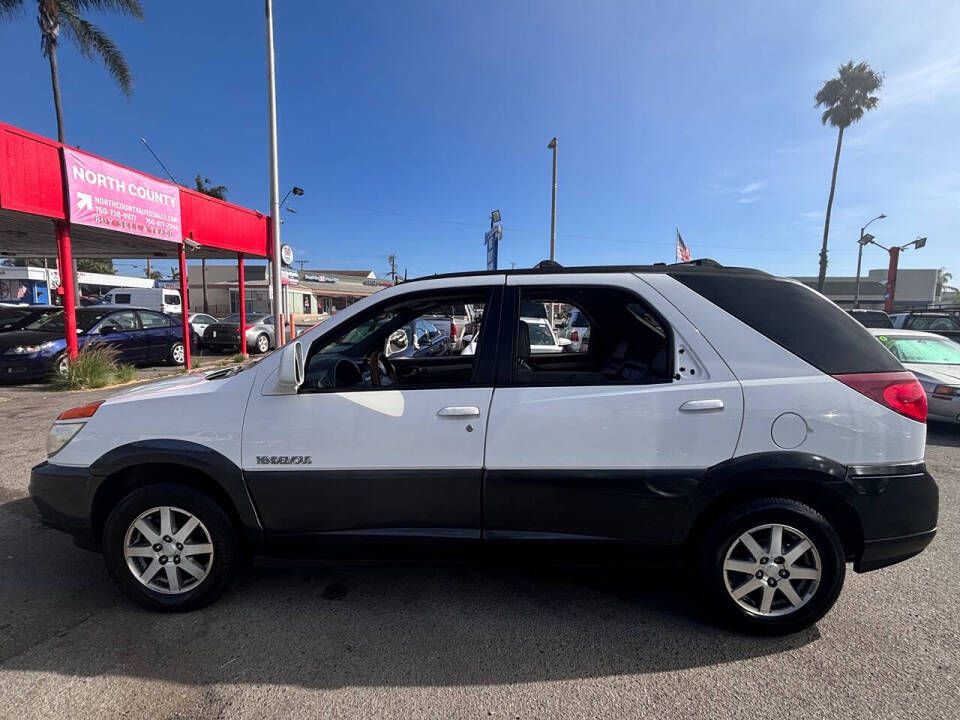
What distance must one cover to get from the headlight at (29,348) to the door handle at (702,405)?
464 inches

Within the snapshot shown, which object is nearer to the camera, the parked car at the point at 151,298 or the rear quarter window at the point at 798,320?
the rear quarter window at the point at 798,320

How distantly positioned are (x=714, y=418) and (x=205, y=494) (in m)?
2.64

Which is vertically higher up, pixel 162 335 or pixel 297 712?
pixel 162 335

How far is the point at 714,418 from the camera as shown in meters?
2.38

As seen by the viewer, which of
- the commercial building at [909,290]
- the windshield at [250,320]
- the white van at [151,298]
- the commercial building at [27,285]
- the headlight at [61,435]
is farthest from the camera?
the commercial building at [909,290]

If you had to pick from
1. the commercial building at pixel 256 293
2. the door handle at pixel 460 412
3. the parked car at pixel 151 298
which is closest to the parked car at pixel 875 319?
the door handle at pixel 460 412

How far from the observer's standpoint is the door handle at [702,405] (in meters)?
2.38

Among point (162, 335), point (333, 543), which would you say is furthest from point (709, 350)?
point (162, 335)

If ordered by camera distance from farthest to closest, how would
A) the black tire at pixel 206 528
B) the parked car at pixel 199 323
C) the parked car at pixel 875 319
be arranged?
the parked car at pixel 199 323, the parked car at pixel 875 319, the black tire at pixel 206 528

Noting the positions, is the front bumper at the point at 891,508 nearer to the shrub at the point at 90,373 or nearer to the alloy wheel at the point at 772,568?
the alloy wheel at the point at 772,568

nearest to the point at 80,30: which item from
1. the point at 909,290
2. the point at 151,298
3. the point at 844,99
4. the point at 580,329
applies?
the point at 151,298

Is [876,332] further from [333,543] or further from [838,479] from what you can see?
[333,543]

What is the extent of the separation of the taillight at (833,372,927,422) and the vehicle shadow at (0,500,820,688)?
1229mm

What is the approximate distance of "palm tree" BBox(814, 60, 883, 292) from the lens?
29.7 meters
